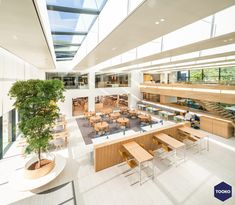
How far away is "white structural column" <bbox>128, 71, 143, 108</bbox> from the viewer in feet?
63.3

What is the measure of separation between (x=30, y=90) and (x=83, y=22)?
3.18 metres

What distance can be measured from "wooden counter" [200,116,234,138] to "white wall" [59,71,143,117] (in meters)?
Result: 10.0

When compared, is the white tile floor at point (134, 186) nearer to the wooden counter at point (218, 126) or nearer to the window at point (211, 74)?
the wooden counter at point (218, 126)

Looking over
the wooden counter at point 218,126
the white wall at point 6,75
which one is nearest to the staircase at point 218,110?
the wooden counter at point 218,126

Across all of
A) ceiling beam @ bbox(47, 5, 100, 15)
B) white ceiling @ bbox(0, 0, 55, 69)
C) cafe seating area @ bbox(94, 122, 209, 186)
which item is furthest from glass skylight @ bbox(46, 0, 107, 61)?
cafe seating area @ bbox(94, 122, 209, 186)

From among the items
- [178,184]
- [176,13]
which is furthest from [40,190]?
[176,13]

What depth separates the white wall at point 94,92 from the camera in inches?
597

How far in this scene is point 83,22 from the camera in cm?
509

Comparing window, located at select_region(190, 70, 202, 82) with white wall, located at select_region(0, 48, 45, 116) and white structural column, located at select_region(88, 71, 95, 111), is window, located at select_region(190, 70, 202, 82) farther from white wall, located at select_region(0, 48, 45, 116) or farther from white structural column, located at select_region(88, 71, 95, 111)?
white wall, located at select_region(0, 48, 45, 116)

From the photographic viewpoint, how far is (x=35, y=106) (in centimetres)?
455

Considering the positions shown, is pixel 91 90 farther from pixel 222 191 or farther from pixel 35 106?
pixel 222 191

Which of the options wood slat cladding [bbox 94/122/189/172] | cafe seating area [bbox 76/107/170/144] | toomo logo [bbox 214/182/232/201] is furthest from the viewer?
cafe seating area [bbox 76/107/170/144]

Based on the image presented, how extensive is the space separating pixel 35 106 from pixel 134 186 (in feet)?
14.9

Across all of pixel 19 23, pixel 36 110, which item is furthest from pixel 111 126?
pixel 19 23
